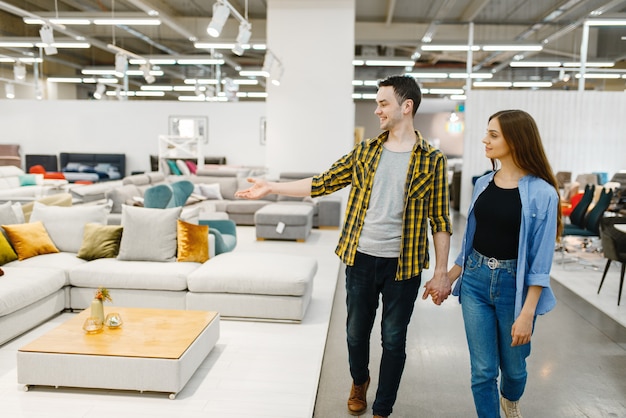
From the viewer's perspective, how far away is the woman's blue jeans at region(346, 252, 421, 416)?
247 cm

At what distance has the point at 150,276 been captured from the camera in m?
4.27

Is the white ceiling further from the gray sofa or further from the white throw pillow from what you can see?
the white throw pillow

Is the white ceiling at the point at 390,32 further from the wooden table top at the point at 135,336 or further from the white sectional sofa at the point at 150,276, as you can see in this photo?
the wooden table top at the point at 135,336

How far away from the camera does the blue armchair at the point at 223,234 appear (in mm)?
5230

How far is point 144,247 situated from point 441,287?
2.92 m

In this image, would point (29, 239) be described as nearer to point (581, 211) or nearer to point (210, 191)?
point (210, 191)

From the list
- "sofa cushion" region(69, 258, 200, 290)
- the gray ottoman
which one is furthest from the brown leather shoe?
the gray ottoman

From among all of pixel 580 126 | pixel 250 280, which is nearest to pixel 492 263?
pixel 250 280

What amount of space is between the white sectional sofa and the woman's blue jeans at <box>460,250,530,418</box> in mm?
2051

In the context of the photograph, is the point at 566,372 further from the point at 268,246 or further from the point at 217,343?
the point at 268,246

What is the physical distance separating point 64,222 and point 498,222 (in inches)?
161

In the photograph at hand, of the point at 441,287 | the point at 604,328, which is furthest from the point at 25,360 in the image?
the point at 604,328

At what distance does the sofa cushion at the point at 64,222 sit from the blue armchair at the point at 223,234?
1.12 meters

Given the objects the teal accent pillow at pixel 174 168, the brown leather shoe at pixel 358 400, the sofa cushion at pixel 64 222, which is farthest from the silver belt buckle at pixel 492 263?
the teal accent pillow at pixel 174 168
